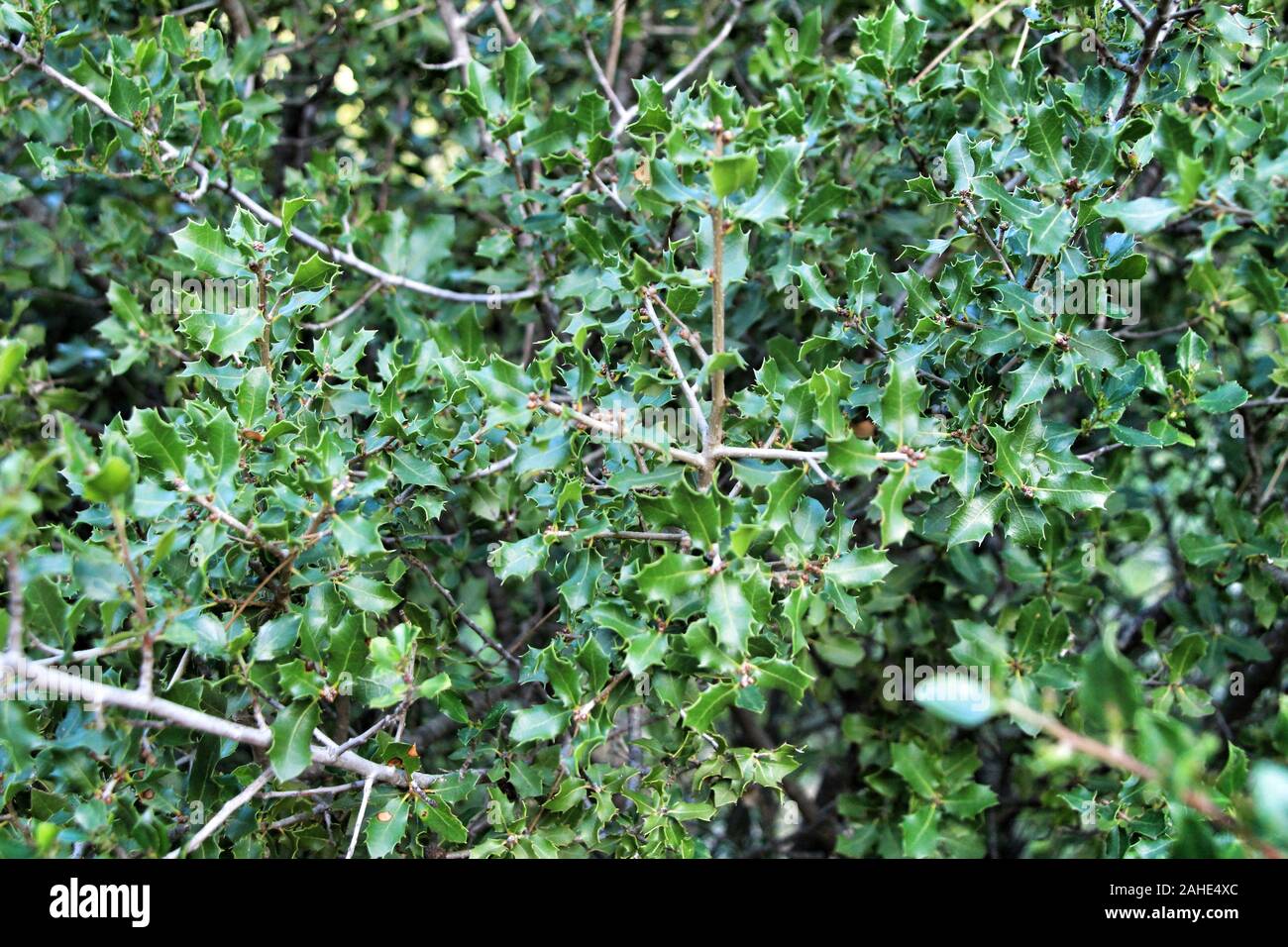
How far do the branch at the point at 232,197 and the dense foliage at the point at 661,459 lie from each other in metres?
0.03

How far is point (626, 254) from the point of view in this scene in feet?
7.76

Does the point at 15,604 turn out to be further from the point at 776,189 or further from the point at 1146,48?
the point at 1146,48

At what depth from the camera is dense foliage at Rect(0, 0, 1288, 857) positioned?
1.80 meters

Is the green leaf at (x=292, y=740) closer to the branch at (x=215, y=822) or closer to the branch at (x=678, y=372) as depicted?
the branch at (x=215, y=822)

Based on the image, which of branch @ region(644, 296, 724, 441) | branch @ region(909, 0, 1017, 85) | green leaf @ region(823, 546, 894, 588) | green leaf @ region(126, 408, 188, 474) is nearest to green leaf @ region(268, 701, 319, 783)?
green leaf @ region(126, 408, 188, 474)

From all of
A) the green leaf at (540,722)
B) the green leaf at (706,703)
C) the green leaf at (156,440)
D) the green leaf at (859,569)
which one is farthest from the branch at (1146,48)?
the green leaf at (156,440)

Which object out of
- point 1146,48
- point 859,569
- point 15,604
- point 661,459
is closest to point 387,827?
point 15,604

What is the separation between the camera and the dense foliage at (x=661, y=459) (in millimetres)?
1804

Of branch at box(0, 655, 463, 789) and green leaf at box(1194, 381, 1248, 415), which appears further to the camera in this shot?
green leaf at box(1194, 381, 1248, 415)

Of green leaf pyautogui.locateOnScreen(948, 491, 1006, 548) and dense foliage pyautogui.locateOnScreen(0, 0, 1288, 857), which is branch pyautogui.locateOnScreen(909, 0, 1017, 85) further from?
green leaf pyautogui.locateOnScreen(948, 491, 1006, 548)

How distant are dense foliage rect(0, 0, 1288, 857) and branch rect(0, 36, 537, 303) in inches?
1.3

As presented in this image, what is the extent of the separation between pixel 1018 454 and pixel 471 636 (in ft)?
6.70
